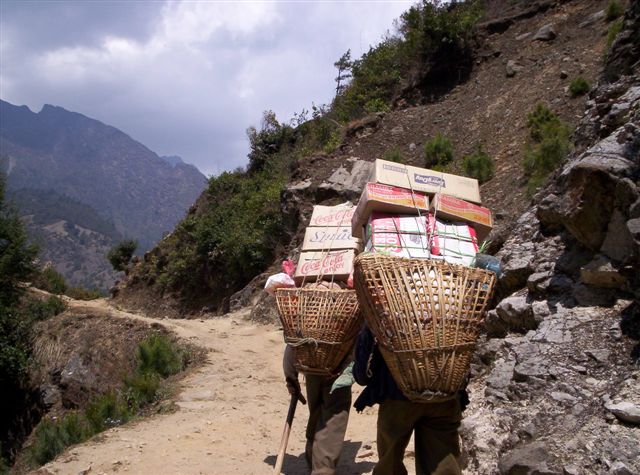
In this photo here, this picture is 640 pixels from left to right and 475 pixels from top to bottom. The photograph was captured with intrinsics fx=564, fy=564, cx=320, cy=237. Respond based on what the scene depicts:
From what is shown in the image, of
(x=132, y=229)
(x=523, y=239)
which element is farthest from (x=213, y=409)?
(x=132, y=229)

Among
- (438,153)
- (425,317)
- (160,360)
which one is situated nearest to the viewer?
(425,317)

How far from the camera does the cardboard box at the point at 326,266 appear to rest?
436 centimetres

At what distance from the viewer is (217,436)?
531 centimetres

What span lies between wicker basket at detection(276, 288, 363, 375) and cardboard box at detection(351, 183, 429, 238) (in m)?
0.59

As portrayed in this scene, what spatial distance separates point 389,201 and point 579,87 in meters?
10.5

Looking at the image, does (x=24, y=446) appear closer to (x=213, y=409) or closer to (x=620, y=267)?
(x=213, y=409)

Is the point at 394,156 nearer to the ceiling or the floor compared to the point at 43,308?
nearer to the ceiling

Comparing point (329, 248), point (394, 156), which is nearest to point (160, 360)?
point (329, 248)

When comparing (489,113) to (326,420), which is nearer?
(326,420)

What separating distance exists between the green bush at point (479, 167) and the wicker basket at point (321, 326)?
8.22 meters

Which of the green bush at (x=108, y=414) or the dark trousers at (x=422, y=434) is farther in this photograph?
the green bush at (x=108, y=414)

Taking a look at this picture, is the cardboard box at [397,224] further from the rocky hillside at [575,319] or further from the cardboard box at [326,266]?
the rocky hillside at [575,319]

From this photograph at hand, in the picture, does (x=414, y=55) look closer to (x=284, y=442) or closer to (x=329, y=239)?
(x=329, y=239)

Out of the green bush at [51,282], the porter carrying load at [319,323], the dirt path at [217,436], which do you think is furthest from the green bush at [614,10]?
the green bush at [51,282]
